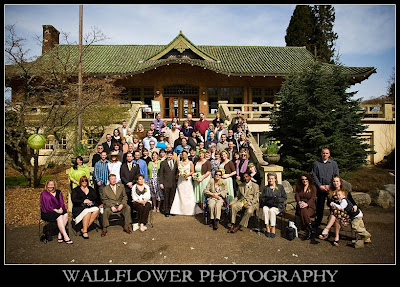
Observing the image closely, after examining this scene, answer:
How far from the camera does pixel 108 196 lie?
609cm

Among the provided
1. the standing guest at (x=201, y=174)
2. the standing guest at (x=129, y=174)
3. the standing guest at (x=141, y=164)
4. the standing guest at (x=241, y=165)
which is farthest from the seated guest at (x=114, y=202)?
the standing guest at (x=241, y=165)

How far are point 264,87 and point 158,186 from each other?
16019 millimetres

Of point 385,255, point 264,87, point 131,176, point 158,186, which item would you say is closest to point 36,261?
point 131,176

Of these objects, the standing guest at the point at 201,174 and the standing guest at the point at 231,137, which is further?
the standing guest at the point at 231,137

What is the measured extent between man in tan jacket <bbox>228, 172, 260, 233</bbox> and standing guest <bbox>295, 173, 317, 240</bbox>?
0.95 meters

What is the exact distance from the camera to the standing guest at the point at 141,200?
20.1ft

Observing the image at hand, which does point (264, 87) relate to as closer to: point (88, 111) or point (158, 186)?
point (88, 111)

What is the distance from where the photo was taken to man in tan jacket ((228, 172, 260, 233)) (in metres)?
6.03

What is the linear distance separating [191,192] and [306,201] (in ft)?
9.56

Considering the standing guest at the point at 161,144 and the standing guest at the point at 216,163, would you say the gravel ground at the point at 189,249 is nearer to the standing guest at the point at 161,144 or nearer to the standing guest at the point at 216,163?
the standing guest at the point at 216,163

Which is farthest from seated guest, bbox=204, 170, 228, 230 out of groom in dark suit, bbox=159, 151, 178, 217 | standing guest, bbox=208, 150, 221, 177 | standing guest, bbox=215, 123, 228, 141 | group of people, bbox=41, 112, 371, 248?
standing guest, bbox=215, 123, 228, 141

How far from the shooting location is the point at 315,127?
370 inches

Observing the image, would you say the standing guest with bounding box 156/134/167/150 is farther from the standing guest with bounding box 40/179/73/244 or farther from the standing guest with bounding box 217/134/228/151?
the standing guest with bounding box 40/179/73/244

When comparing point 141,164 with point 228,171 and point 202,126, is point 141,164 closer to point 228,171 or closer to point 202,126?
point 228,171
